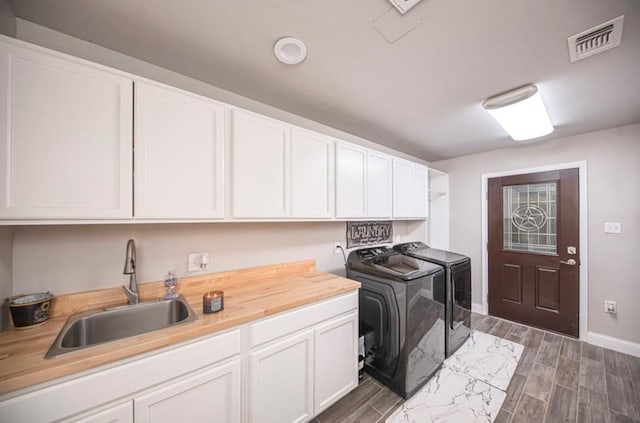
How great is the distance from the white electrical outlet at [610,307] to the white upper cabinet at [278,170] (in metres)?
3.26

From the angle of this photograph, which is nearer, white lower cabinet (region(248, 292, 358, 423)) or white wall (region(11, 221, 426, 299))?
white wall (region(11, 221, 426, 299))

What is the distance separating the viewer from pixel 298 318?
4.73 feet

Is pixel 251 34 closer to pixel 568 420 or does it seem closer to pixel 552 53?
pixel 552 53

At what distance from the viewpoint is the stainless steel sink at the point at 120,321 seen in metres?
1.13

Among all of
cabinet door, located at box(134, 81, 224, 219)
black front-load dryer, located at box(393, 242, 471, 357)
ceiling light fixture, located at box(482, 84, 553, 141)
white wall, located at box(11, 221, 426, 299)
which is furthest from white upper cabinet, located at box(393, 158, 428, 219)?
cabinet door, located at box(134, 81, 224, 219)

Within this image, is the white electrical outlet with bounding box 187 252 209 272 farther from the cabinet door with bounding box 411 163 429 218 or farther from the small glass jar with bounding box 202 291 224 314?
the cabinet door with bounding box 411 163 429 218

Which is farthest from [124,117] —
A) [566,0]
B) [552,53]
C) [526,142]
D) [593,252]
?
[593,252]

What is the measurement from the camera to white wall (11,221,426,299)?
3.82 feet

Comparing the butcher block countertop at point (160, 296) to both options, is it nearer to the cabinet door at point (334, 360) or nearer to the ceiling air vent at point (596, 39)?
the cabinet door at point (334, 360)

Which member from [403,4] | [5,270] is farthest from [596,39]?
[5,270]

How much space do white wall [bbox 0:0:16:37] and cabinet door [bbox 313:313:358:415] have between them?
222 centimetres

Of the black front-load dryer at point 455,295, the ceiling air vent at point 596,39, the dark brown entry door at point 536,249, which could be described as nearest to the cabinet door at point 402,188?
the black front-load dryer at point 455,295

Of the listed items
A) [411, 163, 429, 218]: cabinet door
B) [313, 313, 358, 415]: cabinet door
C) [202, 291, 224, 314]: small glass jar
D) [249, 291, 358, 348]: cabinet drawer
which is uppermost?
[411, 163, 429, 218]: cabinet door

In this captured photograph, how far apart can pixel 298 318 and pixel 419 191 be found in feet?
7.82
